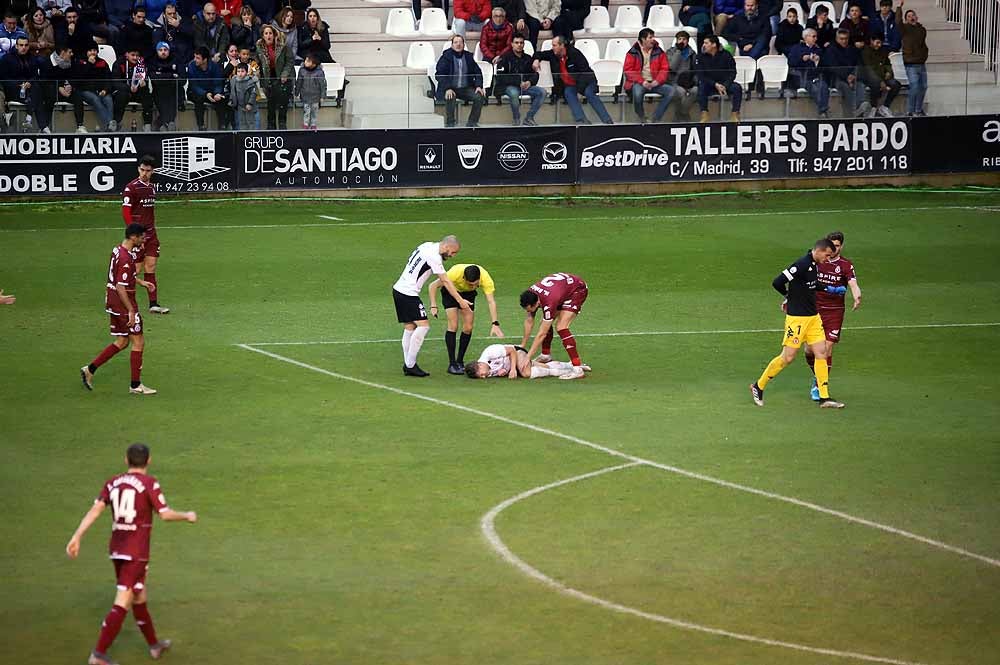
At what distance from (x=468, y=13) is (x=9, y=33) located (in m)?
11.5

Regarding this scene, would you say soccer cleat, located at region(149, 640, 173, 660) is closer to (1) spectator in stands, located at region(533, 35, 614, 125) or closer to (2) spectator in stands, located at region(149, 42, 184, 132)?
(2) spectator in stands, located at region(149, 42, 184, 132)

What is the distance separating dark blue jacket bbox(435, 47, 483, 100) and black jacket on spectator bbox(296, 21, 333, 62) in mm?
2908

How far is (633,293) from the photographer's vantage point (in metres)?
24.2

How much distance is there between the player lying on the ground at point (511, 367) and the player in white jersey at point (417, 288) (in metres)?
0.74

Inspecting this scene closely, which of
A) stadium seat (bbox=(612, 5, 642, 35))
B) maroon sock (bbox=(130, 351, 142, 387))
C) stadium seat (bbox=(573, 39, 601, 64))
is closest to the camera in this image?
maroon sock (bbox=(130, 351, 142, 387))

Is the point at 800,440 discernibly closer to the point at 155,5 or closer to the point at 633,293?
the point at 633,293

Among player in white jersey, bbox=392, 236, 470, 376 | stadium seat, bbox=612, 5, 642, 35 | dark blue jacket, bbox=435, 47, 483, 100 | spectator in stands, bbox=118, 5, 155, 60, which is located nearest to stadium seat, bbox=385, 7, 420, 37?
dark blue jacket, bbox=435, 47, 483, 100

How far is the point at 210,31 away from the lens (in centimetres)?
3306

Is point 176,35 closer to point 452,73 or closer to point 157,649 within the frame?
point 452,73

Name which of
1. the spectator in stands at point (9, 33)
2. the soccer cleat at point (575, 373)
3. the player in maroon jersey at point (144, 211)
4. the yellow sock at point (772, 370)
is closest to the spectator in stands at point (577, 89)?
the spectator in stands at point (9, 33)

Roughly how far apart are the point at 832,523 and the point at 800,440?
274cm

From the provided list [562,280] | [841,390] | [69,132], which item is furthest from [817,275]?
[69,132]

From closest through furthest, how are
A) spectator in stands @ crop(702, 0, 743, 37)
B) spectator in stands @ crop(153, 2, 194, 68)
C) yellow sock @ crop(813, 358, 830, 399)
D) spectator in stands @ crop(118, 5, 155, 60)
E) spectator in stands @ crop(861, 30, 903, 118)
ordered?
1. yellow sock @ crop(813, 358, 830, 399)
2. spectator in stands @ crop(118, 5, 155, 60)
3. spectator in stands @ crop(153, 2, 194, 68)
4. spectator in stands @ crop(861, 30, 903, 118)
5. spectator in stands @ crop(702, 0, 743, 37)

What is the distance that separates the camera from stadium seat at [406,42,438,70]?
3681 cm
